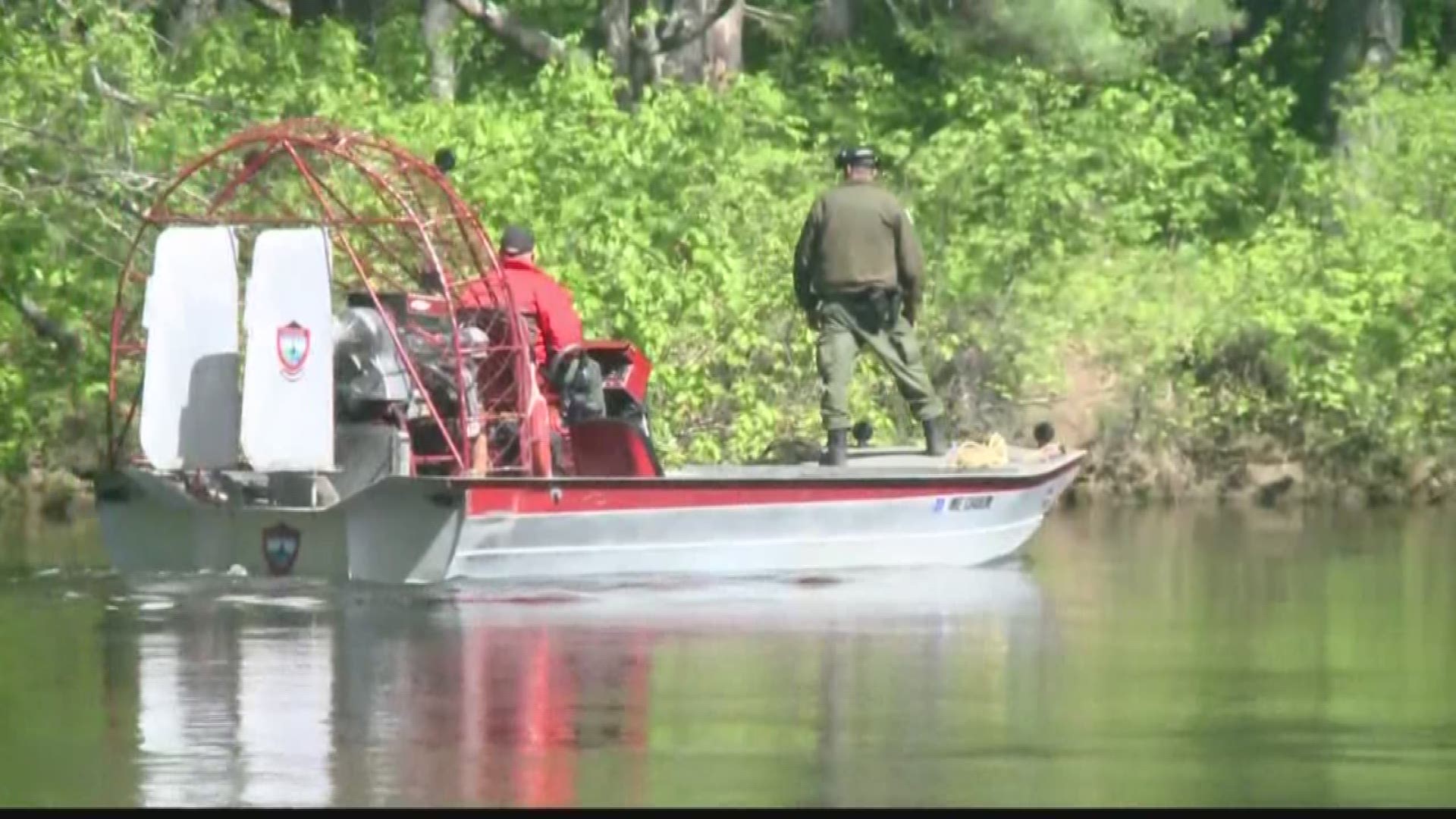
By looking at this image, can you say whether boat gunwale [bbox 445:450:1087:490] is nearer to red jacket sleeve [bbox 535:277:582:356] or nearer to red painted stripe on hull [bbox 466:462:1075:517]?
red painted stripe on hull [bbox 466:462:1075:517]

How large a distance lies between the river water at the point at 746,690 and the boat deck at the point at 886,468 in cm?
62

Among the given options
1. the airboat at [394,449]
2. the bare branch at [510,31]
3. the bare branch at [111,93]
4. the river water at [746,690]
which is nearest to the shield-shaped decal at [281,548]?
the airboat at [394,449]

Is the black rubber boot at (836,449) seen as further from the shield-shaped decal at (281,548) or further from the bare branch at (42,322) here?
the bare branch at (42,322)

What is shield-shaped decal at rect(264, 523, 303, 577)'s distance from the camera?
75.9 ft

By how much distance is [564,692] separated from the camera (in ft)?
60.9

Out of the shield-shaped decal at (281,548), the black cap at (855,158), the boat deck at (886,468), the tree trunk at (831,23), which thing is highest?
the tree trunk at (831,23)

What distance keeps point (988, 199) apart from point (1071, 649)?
1532 cm

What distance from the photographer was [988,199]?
35688 millimetres

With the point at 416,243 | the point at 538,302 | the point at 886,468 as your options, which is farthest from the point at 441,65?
the point at 538,302

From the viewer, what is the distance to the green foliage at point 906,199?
28.4 meters

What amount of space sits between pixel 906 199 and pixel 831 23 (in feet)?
26.5

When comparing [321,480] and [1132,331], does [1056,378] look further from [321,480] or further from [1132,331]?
[321,480]

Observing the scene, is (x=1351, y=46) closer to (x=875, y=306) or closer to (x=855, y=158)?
(x=855, y=158)
